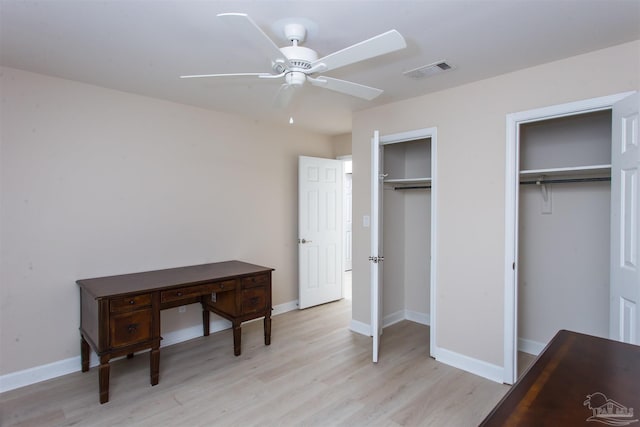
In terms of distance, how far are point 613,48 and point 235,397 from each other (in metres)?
3.59

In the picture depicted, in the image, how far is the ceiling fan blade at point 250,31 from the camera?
56.2 inches

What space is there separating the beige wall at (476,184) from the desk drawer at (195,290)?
1958 millimetres

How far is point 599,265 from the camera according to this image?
9.90ft

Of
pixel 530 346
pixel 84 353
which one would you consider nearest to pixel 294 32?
pixel 84 353

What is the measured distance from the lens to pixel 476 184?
9.76 ft

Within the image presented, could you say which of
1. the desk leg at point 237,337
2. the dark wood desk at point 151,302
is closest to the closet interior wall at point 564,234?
the dark wood desk at point 151,302

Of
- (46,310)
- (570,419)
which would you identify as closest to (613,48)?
(570,419)

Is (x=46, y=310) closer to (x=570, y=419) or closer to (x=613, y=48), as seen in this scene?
(x=570, y=419)

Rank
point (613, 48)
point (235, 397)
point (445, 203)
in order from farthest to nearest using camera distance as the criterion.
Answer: point (445, 203) < point (235, 397) < point (613, 48)

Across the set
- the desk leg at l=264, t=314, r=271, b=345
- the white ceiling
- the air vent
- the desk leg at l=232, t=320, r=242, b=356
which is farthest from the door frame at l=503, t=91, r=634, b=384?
the desk leg at l=232, t=320, r=242, b=356

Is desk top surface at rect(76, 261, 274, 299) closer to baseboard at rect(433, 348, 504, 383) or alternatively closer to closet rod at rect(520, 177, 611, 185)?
baseboard at rect(433, 348, 504, 383)

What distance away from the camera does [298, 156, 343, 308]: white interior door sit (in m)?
4.66

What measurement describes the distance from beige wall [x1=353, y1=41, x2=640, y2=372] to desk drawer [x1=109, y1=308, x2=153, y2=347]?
2523 millimetres

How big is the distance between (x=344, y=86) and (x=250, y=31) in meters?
0.86
